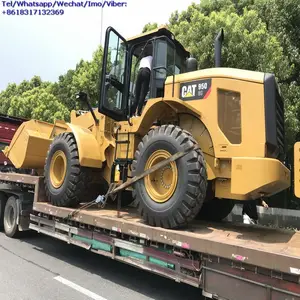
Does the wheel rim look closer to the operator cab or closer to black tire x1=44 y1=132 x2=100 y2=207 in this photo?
black tire x1=44 y1=132 x2=100 y2=207

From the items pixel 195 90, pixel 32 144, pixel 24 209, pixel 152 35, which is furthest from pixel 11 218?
pixel 195 90

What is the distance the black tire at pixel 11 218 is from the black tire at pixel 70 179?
188cm

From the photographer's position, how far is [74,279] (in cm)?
528

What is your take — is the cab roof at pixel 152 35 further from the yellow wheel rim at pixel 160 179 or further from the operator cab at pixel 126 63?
the yellow wheel rim at pixel 160 179

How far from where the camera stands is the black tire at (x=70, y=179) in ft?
19.4

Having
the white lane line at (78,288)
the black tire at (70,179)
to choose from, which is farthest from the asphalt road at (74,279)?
the black tire at (70,179)

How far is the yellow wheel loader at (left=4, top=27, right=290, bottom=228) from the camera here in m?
4.30

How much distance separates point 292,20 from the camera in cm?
1168

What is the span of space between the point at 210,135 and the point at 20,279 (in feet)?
11.2

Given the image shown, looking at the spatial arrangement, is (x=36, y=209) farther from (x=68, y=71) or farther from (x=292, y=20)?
(x=68, y=71)

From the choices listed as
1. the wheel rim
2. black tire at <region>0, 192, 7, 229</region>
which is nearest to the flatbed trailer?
the wheel rim

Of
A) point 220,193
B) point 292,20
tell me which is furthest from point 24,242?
point 292,20

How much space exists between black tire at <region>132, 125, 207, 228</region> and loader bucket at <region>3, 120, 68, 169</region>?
134 inches

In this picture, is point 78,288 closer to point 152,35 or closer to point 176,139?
point 176,139
